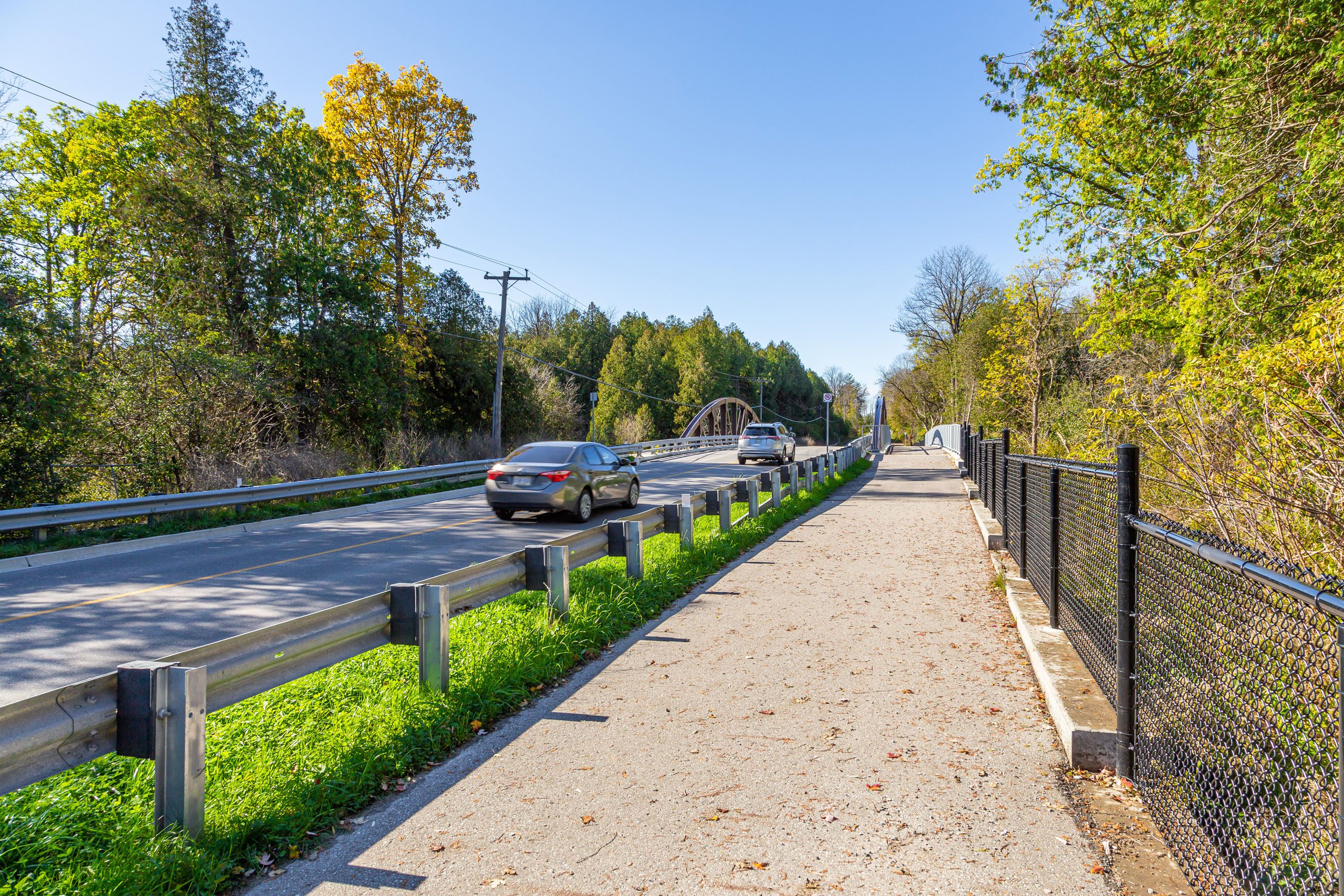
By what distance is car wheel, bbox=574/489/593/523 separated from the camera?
14852mm

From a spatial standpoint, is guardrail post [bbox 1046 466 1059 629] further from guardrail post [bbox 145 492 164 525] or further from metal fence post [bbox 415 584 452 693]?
guardrail post [bbox 145 492 164 525]

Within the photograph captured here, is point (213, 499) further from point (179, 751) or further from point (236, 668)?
point (179, 751)

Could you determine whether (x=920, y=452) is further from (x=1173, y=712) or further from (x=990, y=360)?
(x=1173, y=712)

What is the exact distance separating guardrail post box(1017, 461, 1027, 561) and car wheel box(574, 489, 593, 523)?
834 centimetres

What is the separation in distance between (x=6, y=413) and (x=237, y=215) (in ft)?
38.9

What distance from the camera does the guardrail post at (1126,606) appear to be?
3750 mm

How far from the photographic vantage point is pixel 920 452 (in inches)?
1919

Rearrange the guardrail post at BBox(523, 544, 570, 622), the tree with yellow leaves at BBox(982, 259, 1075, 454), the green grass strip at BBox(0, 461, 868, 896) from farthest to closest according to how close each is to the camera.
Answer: the tree with yellow leaves at BBox(982, 259, 1075, 454)
the guardrail post at BBox(523, 544, 570, 622)
the green grass strip at BBox(0, 461, 868, 896)

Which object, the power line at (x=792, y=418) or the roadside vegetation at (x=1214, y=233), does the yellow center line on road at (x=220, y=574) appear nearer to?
the roadside vegetation at (x=1214, y=233)

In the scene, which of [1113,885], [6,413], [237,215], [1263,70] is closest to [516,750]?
[1113,885]

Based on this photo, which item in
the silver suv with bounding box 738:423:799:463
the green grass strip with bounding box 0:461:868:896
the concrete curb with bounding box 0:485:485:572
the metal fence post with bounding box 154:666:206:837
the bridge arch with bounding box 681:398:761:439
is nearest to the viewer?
the green grass strip with bounding box 0:461:868:896

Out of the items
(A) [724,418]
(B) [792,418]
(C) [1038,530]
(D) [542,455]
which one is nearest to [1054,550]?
(C) [1038,530]

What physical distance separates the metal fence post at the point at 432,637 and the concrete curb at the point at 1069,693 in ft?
11.6

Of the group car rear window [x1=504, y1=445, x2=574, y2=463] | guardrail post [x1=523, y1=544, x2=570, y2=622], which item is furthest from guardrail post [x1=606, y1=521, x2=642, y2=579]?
car rear window [x1=504, y1=445, x2=574, y2=463]
